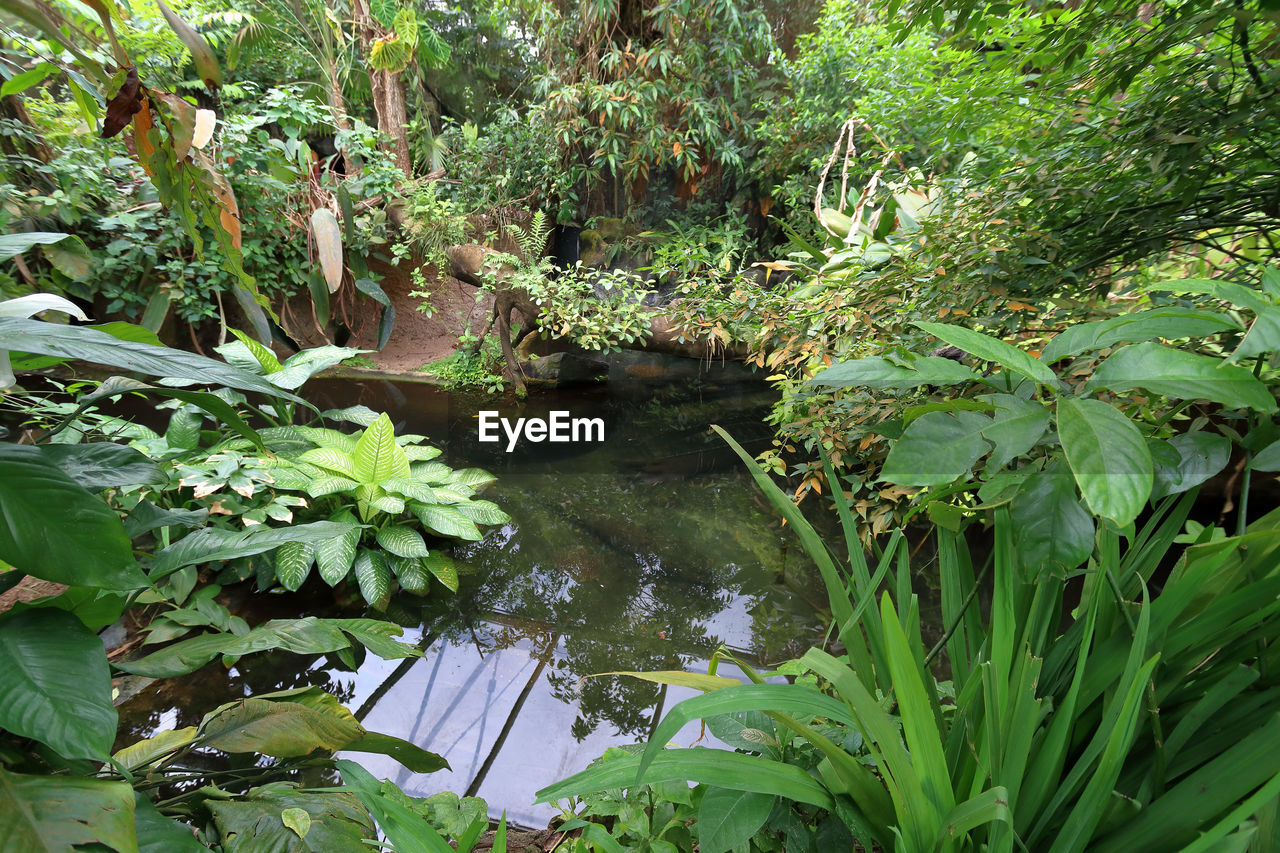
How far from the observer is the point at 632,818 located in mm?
808

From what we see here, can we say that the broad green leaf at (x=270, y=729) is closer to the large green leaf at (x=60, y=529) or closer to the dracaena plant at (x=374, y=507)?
the large green leaf at (x=60, y=529)

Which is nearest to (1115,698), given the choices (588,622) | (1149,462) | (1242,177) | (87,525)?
(1149,462)

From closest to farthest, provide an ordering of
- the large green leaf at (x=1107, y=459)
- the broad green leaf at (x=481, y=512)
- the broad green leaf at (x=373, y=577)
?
the large green leaf at (x=1107, y=459) < the broad green leaf at (x=373, y=577) < the broad green leaf at (x=481, y=512)

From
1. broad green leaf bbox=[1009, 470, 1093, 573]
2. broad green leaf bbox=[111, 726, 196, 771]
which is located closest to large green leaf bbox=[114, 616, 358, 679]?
broad green leaf bbox=[111, 726, 196, 771]

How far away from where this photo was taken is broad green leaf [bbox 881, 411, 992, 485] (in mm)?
379

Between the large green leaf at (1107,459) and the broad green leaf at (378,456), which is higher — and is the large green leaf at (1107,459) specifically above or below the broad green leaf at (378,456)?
above

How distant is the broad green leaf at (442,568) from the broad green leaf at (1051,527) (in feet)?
6.26

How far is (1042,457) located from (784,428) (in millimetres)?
1125

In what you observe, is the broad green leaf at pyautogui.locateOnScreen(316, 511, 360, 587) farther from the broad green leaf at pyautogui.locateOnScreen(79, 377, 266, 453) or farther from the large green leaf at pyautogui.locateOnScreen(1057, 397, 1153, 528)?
the large green leaf at pyautogui.locateOnScreen(1057, 397, 1153, 528)

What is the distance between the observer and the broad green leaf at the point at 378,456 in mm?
2094

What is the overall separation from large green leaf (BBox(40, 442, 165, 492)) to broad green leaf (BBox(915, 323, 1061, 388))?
0.87m

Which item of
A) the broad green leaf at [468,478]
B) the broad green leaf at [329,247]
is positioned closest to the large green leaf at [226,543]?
the broad green leaf at [468,478]

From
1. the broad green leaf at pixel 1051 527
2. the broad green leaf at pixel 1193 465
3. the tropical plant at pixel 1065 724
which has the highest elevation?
the broad green leaf at pixel 1193 465

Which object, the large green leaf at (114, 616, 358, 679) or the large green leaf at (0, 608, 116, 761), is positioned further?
the large green leaf at (114, 616, 358, 679)
